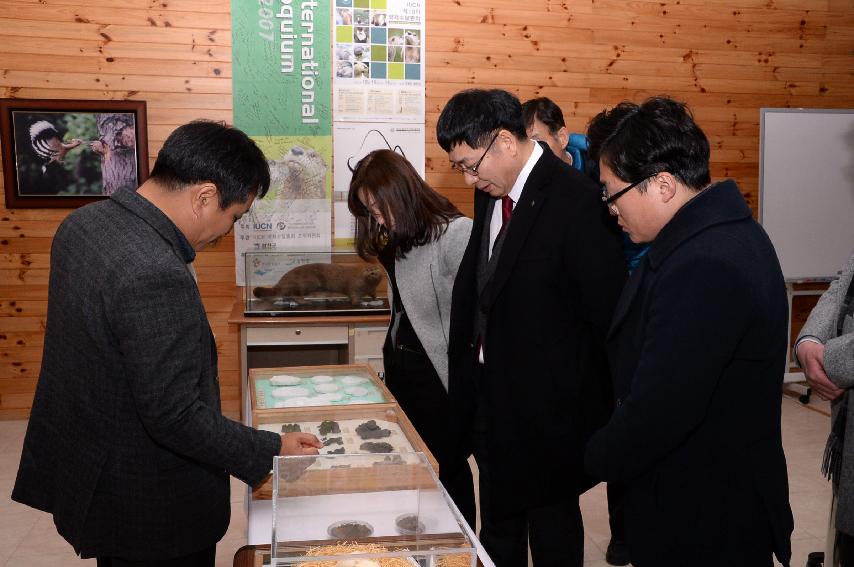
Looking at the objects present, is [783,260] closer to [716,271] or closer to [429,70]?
[429,70]

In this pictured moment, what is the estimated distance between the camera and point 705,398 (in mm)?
1318

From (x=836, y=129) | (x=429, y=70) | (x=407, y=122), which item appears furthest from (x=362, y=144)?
(x=836, y=129)

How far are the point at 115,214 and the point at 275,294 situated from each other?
2837 mm

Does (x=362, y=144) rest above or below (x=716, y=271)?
above

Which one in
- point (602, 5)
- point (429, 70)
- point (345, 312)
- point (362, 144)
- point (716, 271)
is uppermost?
point (602, 5)

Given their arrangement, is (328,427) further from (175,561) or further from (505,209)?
(505,209)

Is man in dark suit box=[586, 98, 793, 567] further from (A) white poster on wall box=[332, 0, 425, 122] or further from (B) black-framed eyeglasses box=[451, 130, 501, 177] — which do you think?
(A) white poster on wall box=[332, 0, 425, 122]

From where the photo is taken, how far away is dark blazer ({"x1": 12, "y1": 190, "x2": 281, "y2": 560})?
1322mm

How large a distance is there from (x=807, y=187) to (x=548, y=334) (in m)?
3.87

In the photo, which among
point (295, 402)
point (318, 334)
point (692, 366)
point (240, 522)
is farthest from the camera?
point (318, 334)

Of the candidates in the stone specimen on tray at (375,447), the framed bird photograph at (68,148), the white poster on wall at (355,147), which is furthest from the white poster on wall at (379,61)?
the stone specimen on tray at (375,447)

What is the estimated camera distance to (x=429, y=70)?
4.66 metres

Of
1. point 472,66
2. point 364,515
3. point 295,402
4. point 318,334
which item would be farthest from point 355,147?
point 364,515

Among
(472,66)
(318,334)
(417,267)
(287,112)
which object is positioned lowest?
(318,334)
